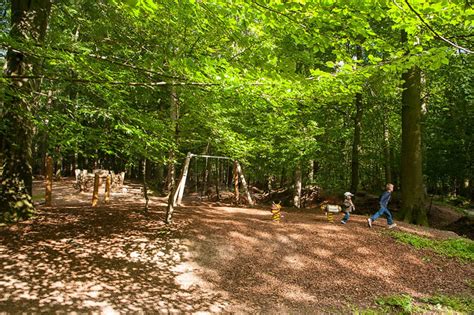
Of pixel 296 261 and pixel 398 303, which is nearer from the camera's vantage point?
pixel 398 303

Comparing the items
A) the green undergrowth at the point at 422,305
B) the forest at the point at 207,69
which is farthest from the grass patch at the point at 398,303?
the forest at the point at 207,69

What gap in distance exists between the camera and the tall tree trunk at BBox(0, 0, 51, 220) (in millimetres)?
7848

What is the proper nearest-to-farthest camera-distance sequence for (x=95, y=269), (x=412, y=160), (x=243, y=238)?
(x=95, y=269), (x=243, y=238), (x=412, y=160)

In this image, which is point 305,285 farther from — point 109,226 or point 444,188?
point 444,188

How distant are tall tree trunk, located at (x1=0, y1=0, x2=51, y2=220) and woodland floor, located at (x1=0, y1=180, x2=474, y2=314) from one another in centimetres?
Answer: 68

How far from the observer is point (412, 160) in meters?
13.0

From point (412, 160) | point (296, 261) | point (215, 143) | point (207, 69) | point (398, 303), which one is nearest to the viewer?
point (207, 69)

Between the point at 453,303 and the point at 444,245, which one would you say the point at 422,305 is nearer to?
the point at 453,303

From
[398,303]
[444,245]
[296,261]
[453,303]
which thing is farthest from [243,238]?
[444,245]

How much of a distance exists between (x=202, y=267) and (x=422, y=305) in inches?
191

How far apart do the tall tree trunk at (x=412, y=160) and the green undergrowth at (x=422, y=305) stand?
21.3 feet

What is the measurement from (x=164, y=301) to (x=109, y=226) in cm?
377

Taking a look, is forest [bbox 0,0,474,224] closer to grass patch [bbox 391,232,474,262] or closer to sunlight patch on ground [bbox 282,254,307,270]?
grass patch [bbox 391,232,474,262]

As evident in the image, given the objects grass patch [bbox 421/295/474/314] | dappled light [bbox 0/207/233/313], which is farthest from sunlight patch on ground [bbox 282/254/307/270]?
grass patch [bbox 421/295/474/314]
